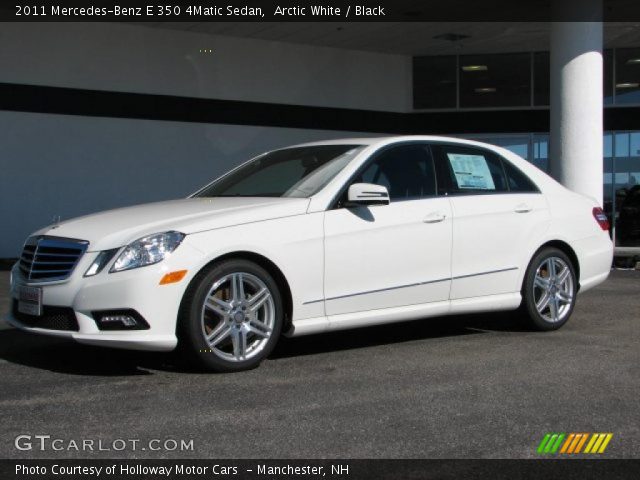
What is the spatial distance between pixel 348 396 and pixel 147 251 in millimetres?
1487

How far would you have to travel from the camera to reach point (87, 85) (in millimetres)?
17703

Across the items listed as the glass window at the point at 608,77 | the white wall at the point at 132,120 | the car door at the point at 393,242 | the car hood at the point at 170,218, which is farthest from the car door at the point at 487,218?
the glass window at the point at 608,77

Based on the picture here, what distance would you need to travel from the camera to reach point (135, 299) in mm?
5363

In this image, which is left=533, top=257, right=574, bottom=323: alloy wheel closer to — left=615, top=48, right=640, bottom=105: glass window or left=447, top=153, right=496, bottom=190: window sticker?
left=447, top=153, right=496, bottom=190: window sticker

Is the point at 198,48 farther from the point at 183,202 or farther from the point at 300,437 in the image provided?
the point at 300,437

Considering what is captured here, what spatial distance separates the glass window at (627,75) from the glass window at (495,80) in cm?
193

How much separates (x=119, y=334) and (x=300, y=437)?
164 cm

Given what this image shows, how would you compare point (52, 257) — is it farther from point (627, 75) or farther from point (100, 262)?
point (627, 75)

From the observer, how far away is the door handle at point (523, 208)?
286 inches
